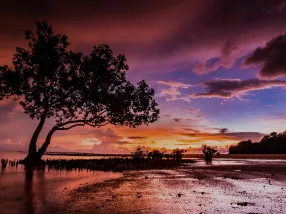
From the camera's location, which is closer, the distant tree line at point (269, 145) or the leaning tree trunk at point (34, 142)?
the leaning tree trunk at point (34, 142)

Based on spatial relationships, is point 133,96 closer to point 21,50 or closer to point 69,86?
point 69,86

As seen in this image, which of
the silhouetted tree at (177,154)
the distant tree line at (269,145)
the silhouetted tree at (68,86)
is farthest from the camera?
the distant tree line at (269,145)

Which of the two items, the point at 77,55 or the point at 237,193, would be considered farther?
the point at 77,55

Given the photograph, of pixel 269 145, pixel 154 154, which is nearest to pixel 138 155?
pixel 154 154

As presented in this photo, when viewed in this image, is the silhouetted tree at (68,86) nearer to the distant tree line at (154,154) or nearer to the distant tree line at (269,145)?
the distant tree line at (154,154)

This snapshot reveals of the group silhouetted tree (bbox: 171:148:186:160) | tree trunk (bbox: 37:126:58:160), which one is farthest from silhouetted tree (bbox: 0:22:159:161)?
silhouetted tree (bbox: 171:148:186:160)

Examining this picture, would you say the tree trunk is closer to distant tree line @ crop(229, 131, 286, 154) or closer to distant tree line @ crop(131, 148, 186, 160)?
distant tree line @ crop(131, 148, 186, 160)

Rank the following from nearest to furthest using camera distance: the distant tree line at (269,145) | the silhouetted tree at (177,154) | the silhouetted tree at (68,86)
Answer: the silhouetted tree at (68,86)
the silhouetted tree at (177,154)
the distant tree line at (269,145)

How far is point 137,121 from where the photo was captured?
159ft

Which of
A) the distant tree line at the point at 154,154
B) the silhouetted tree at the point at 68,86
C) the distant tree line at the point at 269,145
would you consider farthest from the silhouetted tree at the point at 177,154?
the distant tree line at the point at 269,145

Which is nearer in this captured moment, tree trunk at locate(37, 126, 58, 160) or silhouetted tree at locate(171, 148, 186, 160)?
tree trunk at locate(37, 126, 58, 160)

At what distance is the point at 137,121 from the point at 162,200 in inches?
1369

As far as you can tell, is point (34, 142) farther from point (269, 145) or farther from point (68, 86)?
point (269, 145)

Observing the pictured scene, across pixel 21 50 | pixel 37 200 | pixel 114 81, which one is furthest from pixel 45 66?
pixel 37 200
